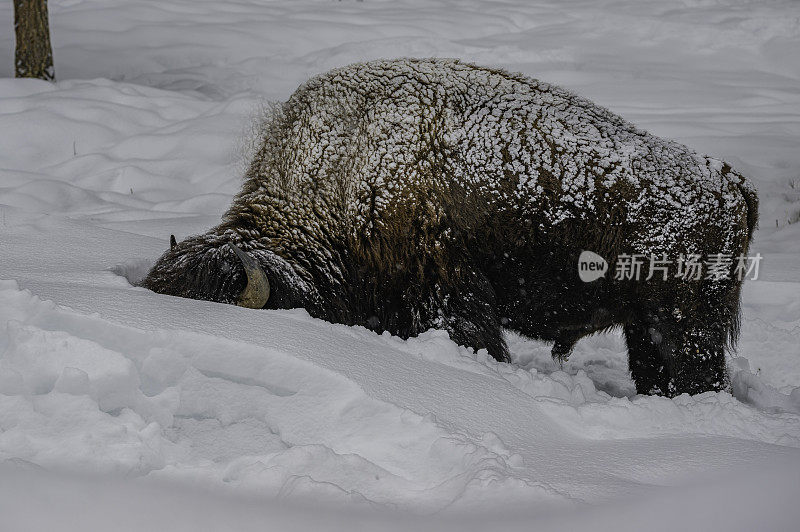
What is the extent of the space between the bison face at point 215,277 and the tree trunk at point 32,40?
664 centimetres

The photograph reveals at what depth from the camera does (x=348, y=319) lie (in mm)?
3230

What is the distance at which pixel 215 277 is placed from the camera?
9.55 feet

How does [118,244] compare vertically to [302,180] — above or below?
below

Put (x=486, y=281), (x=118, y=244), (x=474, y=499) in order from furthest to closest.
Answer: (x=118, y=244) → (x=486, y=281) → (x=474, y=499)

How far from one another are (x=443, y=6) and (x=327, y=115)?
12.5 m

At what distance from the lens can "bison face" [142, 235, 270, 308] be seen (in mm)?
2834

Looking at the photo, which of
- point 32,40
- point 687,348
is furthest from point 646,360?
point 32,40

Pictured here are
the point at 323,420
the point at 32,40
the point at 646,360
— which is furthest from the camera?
the point at 32,40

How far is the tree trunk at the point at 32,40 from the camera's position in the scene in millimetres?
8297

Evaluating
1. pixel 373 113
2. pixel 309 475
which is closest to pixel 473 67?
pixel 373 113

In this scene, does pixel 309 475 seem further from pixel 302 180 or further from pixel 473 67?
pixel 473 67

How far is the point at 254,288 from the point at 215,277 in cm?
19
